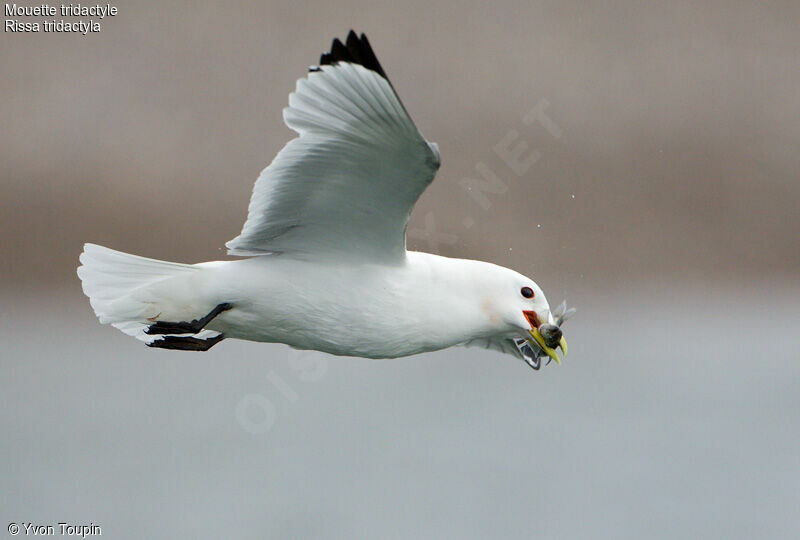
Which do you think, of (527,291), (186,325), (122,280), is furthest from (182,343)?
(527,291)

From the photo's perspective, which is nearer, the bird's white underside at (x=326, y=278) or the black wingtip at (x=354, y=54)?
the black wingtip at (x=354, y=54)

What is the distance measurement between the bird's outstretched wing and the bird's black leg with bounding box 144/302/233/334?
0.61ft

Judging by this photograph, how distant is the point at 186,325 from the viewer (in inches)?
127

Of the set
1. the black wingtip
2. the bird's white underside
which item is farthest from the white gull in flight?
the black wingtip

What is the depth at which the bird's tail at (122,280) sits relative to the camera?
3.27 m

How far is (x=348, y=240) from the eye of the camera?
3.28 metres

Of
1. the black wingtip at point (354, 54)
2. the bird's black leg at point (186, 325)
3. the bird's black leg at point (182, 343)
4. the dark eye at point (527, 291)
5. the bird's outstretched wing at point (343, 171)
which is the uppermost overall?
the black wingtip at point (354, 54)

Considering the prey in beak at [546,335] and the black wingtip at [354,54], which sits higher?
the black wingtip at [354,54]

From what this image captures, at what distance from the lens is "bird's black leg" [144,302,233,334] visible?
127 inches

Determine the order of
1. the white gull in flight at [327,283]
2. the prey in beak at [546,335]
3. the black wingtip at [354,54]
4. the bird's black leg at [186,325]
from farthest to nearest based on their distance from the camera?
1. the prey in beak at [546,335]
2. the bird's black leg at [186,325]
3. the white gull in flight at [327,283]
4. the black wingtip at [354,54]

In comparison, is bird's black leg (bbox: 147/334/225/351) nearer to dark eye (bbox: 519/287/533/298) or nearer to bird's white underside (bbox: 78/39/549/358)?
bird's white underside (bbox: 78/39/549/358)

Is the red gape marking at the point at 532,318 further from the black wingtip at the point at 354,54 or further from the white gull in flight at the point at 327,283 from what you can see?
the black wingtip at the point at 354,54

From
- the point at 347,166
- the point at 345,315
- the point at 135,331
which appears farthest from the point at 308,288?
the point at 135,331

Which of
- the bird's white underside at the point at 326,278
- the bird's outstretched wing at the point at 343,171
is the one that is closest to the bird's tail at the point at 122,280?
the bird's white underside at the point at 326,278
